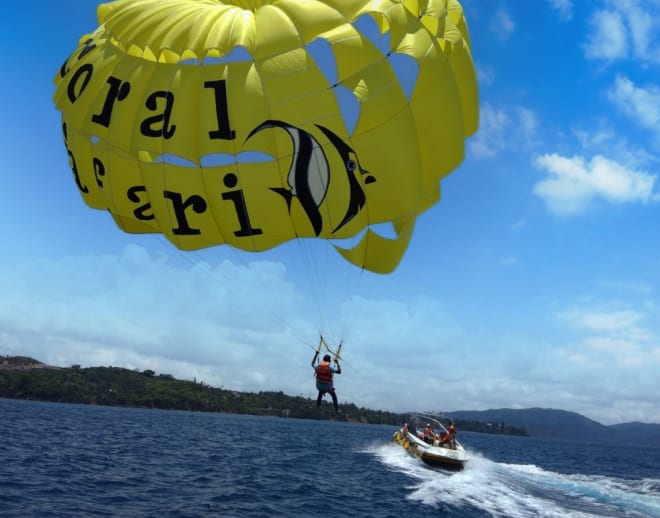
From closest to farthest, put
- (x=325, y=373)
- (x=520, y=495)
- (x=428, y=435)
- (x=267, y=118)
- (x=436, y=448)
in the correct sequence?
(x=267, y=118)
(x=325, y=373)
(x=520, y=495)
(x=436, y=448)
(x=428, y=435)

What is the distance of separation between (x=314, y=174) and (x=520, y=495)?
22.2m

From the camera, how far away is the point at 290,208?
968 cm

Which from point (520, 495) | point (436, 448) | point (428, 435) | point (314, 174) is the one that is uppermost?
point (314, 174)

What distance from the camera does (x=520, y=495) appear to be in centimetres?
2481

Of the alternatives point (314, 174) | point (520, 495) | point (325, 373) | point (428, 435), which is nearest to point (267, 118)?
point (314, 174)

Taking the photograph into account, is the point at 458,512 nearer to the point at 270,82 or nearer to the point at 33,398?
the point at 270,82

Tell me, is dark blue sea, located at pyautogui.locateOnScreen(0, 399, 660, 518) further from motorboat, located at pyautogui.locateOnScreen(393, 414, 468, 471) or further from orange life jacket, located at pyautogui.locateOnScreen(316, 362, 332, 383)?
orange life jacket, located at pyautogui.locateOnScreen(316, 362, 332, 383)

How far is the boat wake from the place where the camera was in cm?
2078

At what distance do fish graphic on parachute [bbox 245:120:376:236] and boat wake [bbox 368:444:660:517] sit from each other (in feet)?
49.4

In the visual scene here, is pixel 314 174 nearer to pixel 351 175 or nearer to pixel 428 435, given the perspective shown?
pixel 351 175

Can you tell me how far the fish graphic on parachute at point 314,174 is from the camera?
907cm

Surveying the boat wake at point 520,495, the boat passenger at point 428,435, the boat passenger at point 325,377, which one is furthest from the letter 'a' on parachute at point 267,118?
the boat passenger at point 428,435

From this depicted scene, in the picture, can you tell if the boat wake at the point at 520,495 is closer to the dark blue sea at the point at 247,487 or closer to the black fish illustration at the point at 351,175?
the dark blue sea at the point at 247,487

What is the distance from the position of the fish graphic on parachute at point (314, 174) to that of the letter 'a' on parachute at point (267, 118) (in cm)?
2
